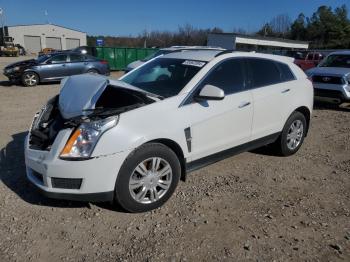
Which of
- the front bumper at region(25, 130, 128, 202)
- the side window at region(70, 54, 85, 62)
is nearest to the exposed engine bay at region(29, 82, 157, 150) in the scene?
the front bumper at region(25, 130, 128, 202)

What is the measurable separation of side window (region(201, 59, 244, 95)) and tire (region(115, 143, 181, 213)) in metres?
1.08

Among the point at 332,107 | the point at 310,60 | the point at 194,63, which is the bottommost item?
the point at 332,107

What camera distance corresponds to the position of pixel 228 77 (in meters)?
4.65

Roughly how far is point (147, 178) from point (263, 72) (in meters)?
2.50

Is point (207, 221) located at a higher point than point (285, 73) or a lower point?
lower

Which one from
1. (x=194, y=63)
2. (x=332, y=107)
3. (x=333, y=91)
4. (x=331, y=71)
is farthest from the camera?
(x=332, y=107)

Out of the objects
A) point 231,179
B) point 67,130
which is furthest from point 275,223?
point 67,130

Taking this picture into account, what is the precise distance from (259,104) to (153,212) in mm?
2154

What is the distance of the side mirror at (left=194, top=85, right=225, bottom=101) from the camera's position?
404 cm

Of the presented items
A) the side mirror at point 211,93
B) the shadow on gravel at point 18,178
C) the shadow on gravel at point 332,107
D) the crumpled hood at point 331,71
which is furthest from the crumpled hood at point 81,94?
the shadow on gravel at point 332,107

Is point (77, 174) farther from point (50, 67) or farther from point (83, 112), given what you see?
point (50, 67)

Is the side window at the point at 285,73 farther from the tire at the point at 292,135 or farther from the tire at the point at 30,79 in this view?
the tire at the point at 30,79

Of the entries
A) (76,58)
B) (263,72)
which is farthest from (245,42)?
(263,72)

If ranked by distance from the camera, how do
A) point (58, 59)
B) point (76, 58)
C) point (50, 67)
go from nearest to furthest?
1. point (50, 67)
2. point (58, 59)
3. point (76, 58)
